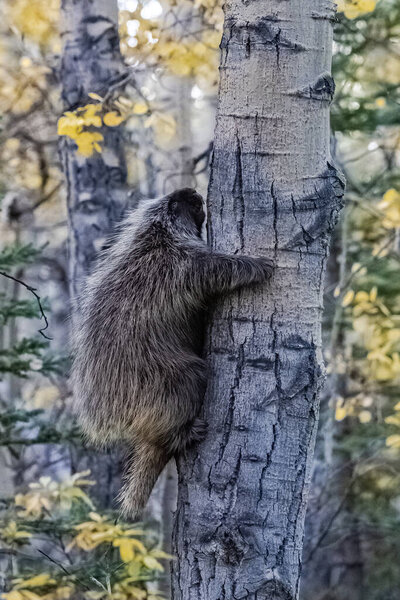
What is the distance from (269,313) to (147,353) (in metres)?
0.63

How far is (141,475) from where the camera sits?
8.39 feet

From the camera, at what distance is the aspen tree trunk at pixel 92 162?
14.5 feet

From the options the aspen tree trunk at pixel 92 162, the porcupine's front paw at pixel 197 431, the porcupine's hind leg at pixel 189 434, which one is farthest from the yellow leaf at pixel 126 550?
the porcupine's front paw at pixel 197 431

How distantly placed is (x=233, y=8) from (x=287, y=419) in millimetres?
1285

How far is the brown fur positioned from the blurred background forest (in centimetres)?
69

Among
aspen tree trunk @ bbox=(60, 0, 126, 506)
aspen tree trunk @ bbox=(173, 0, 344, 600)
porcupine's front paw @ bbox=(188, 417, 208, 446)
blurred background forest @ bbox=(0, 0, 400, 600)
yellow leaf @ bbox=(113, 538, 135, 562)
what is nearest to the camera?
aspen tree trunk @ bbox=(173, 0, 344, 600)

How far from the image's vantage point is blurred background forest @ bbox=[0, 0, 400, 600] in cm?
375

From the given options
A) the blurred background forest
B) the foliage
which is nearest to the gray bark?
the blurred background forest

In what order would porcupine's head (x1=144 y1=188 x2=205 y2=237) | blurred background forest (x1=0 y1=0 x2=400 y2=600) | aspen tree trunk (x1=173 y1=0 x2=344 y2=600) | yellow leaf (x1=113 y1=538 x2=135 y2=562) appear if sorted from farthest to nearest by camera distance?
blurred background forest (x1=0 y1=0 x2=400 y2=600), yellow leaf (x1=113 y1=538 x2=135 y2=562), porcupine's head (x1=144 y1=188 x2=205 y2=237), aspen tree trunk (x1=173 y1=0 x2=344 y2=600)

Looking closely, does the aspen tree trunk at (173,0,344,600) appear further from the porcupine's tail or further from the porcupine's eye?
the porcupine's eye

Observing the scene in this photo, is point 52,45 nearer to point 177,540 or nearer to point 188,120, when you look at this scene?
point 188,120

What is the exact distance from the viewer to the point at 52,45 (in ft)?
27.3

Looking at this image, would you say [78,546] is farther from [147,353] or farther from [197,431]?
[197,431]

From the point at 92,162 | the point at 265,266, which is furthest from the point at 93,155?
the point at 265,266
